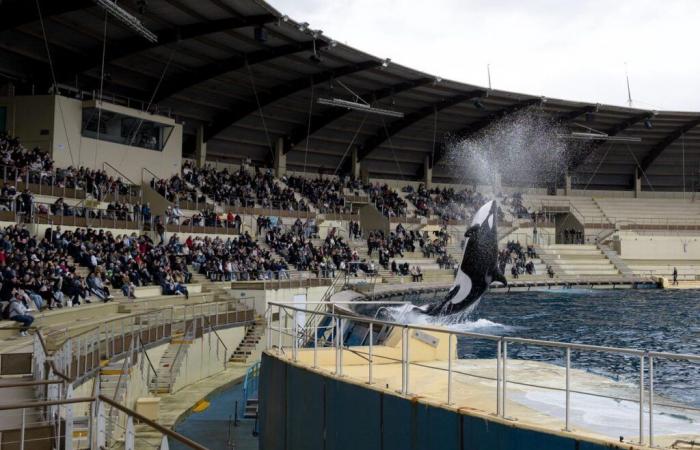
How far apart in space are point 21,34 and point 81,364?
25152 mm

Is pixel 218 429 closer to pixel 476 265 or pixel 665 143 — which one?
pixel 476 265

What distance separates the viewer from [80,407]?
1484 centimetres

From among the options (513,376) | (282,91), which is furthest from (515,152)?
(513,376)

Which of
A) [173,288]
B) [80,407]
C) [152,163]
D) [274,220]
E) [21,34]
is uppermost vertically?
[21,34]

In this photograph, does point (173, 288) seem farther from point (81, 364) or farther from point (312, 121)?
point (312, 121)

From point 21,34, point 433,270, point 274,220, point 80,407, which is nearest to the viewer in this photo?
point 80,407

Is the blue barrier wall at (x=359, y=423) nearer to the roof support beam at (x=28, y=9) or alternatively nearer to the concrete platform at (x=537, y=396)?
the concrete platform at (x=537, y=396)

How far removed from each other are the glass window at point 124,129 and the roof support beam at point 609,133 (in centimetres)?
4051

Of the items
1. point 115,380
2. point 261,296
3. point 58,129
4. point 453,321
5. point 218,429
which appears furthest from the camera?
point 58,129

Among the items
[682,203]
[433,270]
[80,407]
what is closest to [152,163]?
[433,270]

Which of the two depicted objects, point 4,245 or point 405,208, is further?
point 405,208

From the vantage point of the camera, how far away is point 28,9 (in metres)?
32.2

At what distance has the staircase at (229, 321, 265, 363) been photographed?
2777cm

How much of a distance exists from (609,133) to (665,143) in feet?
23.2
